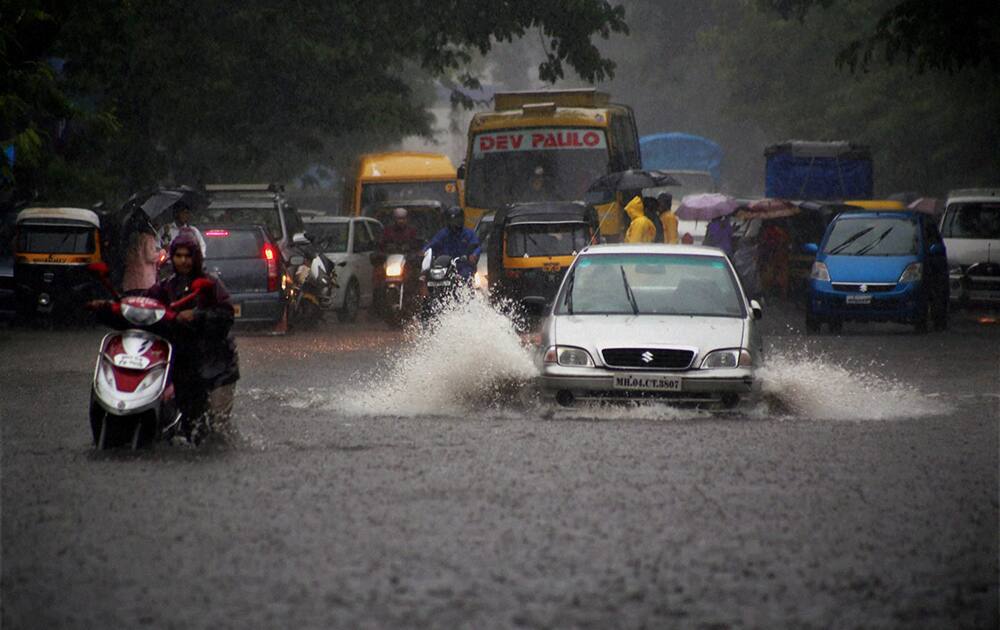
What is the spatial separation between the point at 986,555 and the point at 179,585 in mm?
3443

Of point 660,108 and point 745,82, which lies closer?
point 745,82

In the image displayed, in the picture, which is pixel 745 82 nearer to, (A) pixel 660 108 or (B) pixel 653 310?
(A) pixel 660 108

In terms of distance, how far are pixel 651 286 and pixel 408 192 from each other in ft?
88.0

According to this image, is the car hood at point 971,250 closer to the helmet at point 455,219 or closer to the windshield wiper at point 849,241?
the windshield wiper at point 849,241

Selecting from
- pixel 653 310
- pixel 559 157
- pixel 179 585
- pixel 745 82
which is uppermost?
pixel 745 82

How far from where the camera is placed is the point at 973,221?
2970cm

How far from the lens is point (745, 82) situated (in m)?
68.3

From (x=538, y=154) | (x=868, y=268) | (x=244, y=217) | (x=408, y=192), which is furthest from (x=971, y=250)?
(x=408, y=192)

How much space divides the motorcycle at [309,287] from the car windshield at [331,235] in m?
0.55

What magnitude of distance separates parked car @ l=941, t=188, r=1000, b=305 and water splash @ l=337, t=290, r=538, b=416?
1400cm

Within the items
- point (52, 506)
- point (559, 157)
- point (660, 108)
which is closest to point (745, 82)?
point (660, 108)

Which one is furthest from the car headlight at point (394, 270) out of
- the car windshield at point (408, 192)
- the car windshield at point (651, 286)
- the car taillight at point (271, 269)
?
the car windshield at point (651, 286)

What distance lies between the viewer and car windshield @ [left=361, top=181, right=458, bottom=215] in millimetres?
40875

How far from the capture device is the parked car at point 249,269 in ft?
84.7
